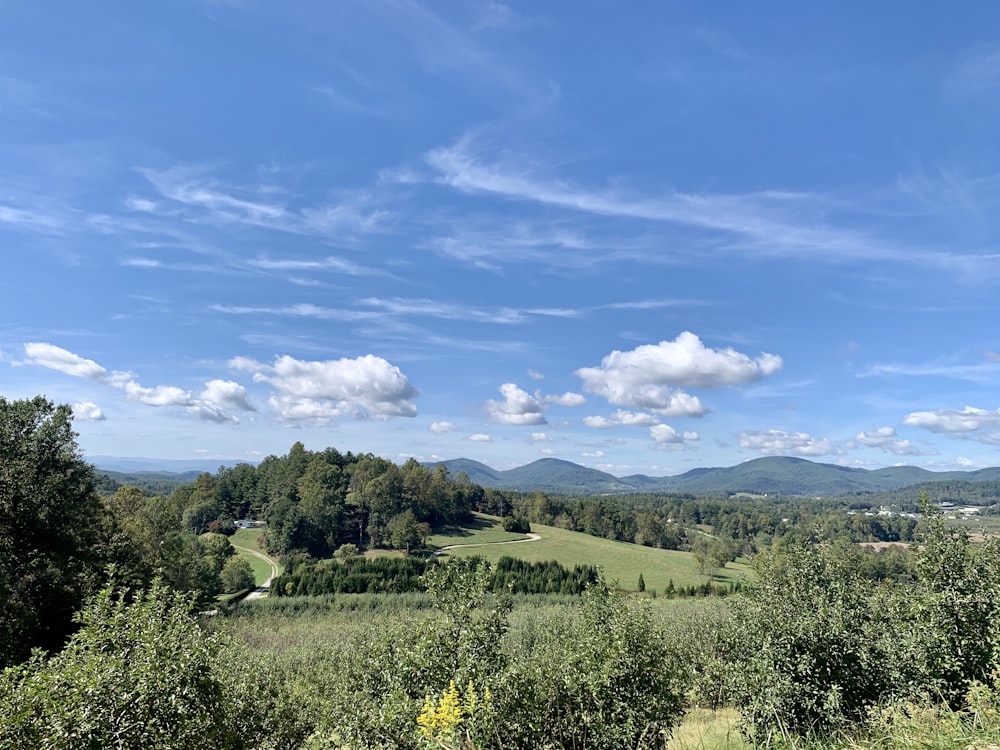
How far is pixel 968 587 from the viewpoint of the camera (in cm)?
1492

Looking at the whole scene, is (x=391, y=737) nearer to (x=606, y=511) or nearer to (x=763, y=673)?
(x=763, y=673)

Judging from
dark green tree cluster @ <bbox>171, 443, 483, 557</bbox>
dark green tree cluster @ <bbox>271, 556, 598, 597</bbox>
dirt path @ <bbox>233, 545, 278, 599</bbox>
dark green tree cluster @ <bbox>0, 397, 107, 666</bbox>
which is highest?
dark green tree cluster @ <bbox>0, 397, 107, 666</bbox>

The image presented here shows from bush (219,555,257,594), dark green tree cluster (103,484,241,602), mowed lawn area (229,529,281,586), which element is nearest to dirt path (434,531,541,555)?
mowed lawn area (229,529,281,586)

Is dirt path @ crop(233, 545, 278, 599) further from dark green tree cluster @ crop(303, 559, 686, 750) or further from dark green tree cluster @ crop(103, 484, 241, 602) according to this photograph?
dark green tree cluster @ crop(303, 559, 686, 750)

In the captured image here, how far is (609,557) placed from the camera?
123m

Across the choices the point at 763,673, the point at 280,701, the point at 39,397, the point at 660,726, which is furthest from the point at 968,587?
the point at 39,397

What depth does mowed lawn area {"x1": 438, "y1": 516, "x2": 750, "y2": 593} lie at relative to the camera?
107250 millimetres

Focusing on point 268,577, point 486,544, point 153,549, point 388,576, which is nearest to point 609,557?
point 486,544

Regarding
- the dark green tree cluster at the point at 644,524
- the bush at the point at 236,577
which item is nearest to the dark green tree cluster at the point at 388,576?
the bush at the point at 236,577

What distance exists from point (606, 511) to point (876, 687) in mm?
161026

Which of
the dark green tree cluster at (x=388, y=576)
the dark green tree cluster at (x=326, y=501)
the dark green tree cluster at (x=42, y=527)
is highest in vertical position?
the dark green tree cluster at (x=42, y=527)

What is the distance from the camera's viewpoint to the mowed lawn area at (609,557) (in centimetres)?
10725

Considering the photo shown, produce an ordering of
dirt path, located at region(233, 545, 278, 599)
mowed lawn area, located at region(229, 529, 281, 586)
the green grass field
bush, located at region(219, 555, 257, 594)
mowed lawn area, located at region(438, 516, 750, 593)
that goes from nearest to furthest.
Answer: bush, located at region(219, 555, 257, 594) → dirt path, located at region(233, 545, 278, 599) → mowed lawn area, located at region(229, 529, 281, 586) → mowed lawn area, located at region(438, 516, 750, 593) → the green grass field

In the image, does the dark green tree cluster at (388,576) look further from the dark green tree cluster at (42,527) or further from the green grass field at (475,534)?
the dark green tree cluster at (42,527)
